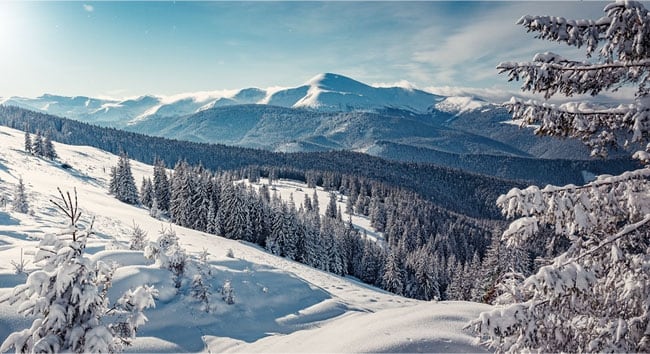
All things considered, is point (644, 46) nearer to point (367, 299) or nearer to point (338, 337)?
point (338, 337)

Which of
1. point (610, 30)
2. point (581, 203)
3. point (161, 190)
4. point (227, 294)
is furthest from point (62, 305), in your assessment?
point (161, 190)

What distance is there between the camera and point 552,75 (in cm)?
541

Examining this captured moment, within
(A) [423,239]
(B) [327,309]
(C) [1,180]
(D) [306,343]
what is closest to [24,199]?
(C) [1,180]

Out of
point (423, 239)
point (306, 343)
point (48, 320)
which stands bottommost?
point (423, 239)

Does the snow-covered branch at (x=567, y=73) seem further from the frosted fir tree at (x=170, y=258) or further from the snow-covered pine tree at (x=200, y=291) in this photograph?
the frosted fir tree at (x=170, y=258)

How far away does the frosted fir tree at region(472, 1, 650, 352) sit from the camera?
486 cm

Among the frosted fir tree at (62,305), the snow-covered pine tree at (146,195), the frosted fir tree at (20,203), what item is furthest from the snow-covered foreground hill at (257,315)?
the snow-covered pine tree at (146,195)

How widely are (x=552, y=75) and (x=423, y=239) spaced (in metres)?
108

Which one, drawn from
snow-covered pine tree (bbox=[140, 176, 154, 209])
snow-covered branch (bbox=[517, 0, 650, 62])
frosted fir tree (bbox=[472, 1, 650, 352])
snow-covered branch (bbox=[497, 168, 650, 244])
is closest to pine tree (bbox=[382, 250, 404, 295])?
snow-covered pine tree (bbox=[140, 176, 154, 209])

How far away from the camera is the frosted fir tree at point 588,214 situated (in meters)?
4.86

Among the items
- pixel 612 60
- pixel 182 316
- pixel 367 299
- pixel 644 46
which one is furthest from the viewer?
pixel 367 299

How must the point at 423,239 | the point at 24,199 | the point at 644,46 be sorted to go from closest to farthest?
the point at 644,46, the point at 24,199, the point at 423,239

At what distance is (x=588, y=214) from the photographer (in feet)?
16.9

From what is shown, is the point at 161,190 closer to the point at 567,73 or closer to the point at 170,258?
the point at 170,258
